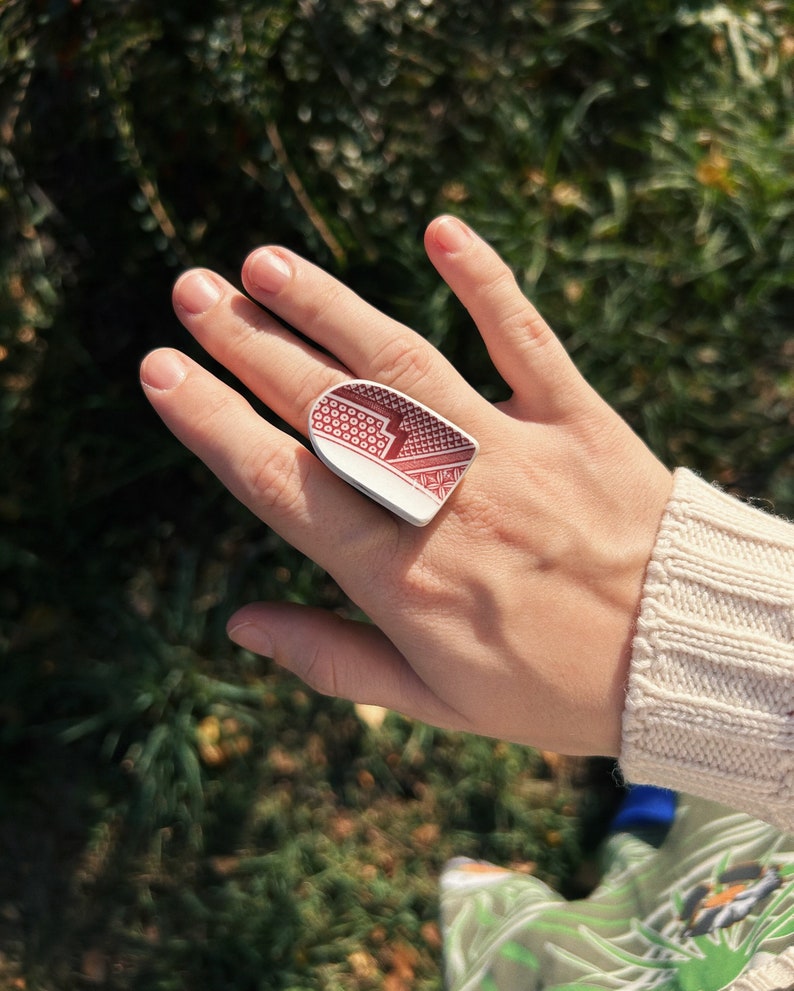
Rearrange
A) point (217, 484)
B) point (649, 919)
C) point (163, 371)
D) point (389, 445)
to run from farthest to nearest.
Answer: point (217, 484) → point (649, 919) → point (163, 371) → point (389, 445)

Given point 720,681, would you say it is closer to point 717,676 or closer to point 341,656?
point 717,676

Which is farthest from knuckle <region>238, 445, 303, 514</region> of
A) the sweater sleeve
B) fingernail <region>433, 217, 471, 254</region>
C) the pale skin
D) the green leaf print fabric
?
the green leaf print fabric

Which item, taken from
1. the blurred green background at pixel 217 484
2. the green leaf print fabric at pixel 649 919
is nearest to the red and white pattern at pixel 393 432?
the blurred green background at pixel 217 484

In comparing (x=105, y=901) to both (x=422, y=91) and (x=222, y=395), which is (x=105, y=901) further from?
(x=422, y=91)

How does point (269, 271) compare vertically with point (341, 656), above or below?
above

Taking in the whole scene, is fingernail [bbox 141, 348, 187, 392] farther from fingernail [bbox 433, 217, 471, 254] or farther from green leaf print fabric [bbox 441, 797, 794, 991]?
green leaf print fabric [bbox 441, 797, 794, 991]

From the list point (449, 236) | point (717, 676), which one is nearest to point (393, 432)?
point (449, 236)
